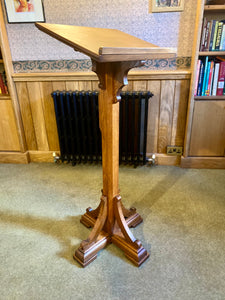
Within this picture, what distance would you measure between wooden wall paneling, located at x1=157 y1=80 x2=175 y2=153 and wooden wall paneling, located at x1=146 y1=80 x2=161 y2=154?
4 centimetres

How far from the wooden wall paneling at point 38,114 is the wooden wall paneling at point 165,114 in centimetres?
126

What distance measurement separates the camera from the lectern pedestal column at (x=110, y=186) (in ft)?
3.86

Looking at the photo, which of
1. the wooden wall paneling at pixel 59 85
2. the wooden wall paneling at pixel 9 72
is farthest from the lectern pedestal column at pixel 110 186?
the wooden wall paneling at pixel 9 72

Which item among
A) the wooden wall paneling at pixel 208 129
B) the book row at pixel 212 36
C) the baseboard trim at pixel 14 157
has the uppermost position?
the book row at pixel 212 36

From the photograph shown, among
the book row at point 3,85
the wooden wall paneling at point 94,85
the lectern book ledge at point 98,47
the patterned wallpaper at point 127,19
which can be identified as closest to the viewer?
the lectern book ledge at point 98,47

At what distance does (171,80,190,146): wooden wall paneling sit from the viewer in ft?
7.51

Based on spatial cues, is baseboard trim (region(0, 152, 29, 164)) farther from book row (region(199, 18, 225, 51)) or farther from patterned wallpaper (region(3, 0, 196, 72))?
book row (region(199, 18, 225, 51))

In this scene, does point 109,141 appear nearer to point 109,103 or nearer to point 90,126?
point 109,103

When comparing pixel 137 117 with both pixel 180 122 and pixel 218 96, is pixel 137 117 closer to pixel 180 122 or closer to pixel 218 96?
pixel 180 122

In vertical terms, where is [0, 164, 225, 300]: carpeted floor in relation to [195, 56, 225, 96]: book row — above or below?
below

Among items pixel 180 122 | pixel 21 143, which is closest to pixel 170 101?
pixel 180 122

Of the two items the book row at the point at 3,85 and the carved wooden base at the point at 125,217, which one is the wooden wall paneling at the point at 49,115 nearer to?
the book row at the point at 3,85

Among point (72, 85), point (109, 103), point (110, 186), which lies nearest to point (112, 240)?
point (110, 186)

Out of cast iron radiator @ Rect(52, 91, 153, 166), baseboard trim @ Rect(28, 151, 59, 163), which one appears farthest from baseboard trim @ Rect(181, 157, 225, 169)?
baseboard trim @ Rect(28, 151, 59, 163)
